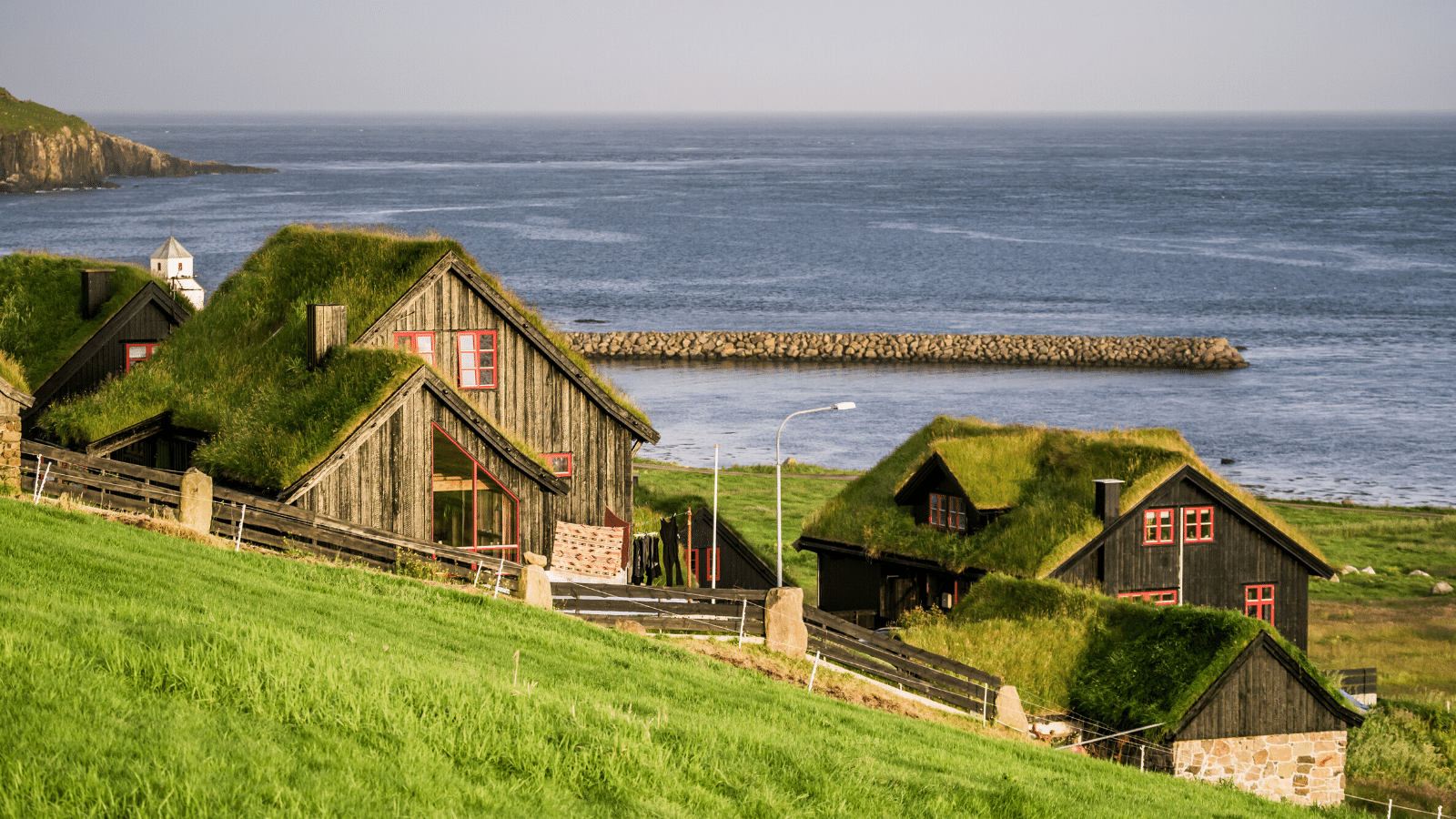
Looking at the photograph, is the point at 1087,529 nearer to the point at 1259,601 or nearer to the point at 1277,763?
the point at 1259,601

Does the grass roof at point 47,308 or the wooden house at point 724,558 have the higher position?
the grass roof at point 47,308

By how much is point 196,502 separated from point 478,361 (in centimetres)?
1099

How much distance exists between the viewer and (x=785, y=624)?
25375 millimetres

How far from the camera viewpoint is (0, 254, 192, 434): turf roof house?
4047cm

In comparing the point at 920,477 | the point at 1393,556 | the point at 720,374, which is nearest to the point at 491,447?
the point at 920,477

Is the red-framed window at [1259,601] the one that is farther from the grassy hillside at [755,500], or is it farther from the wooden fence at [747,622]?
the wooden fence at [747,622]

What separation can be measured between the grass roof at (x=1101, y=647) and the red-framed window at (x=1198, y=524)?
17.8 ft

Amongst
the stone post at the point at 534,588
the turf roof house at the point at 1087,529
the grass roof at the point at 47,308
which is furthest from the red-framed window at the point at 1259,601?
the grass roof at the point at 47,308

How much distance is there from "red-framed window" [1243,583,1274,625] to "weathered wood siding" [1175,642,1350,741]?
25.6 feet

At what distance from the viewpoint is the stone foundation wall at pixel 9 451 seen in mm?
25281

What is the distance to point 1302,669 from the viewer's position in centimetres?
2955

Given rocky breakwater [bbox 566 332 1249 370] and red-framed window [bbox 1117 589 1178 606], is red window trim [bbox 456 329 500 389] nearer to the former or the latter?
red-framed window [bbox 1117 589 1178 606]

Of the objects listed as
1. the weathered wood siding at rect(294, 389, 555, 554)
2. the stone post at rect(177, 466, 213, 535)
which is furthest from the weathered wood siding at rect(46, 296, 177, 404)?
the stone post at rect(177, 466, 213, 535)

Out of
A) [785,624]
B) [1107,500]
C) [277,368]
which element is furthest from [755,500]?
[785,624]
